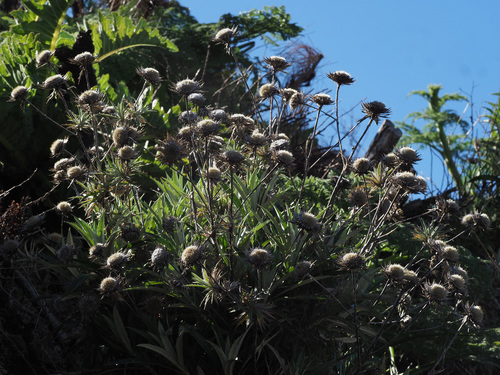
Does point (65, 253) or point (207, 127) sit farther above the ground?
point (207, 127)

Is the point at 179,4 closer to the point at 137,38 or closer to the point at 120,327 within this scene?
the point at 137,38

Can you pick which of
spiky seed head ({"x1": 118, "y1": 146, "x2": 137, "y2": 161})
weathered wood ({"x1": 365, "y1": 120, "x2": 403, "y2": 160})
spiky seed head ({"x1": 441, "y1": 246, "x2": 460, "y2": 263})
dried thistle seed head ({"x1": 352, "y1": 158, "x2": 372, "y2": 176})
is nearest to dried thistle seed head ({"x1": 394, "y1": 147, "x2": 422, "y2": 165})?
dried thistle seed head ({"x1": 352, "y1": 158, "x2": 372, "y2": 176})

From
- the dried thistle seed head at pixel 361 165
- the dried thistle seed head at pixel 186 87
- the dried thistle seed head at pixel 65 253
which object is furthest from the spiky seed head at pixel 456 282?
the dried thistle seed head at pixel 65 253

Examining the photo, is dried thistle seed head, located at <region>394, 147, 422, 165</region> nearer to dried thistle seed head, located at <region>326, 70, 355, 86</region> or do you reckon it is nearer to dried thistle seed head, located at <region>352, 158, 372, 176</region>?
dried thistle seed head, located at <region>352, 158, 372, 176</region>

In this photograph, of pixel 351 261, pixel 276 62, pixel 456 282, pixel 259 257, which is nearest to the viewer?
pixel 259 257

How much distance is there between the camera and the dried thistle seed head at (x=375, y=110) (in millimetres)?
3193

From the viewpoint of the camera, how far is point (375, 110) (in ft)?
10.5

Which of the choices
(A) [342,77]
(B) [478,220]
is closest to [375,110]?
(A) [342,77]

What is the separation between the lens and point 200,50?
925cm

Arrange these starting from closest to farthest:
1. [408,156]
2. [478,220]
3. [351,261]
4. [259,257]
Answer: [259,257]
[351,261]
[408,156]
[478,220]

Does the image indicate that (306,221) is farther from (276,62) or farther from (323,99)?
(276,62)

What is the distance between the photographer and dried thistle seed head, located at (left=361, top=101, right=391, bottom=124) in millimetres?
3193

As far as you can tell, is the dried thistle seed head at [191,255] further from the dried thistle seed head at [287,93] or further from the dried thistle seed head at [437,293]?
the dried thistle seed head at [287,93]

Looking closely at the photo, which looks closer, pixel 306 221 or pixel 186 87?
pixel 306 221
